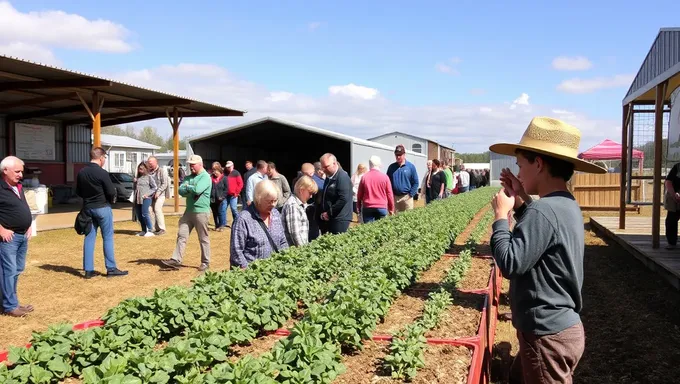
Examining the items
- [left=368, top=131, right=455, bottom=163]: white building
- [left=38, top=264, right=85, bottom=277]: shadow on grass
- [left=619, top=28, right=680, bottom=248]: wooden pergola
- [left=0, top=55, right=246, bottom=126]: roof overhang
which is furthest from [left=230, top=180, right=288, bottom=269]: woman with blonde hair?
Result: [left=368, top=131, right=455, bottom=163]: white building

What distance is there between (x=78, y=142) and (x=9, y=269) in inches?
939

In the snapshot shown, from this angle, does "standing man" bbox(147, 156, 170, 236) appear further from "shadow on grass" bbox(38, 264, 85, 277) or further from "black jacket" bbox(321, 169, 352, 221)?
"black jacket" bbox(321, 169, 352, 221)

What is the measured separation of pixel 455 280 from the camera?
5.68 m

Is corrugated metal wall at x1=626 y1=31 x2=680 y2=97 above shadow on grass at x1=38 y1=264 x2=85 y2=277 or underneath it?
above

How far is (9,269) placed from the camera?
647 cm

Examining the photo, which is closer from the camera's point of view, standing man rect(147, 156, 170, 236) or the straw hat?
the straw hat

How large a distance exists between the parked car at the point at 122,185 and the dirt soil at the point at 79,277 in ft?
40.7

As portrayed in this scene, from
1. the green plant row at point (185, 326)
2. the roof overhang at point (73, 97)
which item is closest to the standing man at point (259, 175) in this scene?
the roof overhang at point (73, 97)

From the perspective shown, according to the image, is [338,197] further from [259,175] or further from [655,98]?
[655,98]

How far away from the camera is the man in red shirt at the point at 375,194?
9633 mm

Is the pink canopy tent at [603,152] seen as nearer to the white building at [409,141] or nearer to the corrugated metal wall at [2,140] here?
the corrugated metal wall at [2,140]

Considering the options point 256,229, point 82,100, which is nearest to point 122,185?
point 82,100

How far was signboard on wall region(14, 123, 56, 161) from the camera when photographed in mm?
24906

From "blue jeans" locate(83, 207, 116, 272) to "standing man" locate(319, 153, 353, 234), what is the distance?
335cm
